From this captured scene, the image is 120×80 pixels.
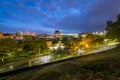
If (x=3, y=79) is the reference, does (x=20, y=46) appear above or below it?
above

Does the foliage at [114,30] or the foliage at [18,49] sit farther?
the foliage at [18,49]

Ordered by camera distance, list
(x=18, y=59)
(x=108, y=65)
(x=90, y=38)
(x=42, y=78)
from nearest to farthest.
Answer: (x=42, y=78), (x=108, y=65), (x=18, y=59), (x=90, y=38)

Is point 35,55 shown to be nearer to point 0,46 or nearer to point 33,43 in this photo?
point 33,43

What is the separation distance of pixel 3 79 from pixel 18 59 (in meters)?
45.6

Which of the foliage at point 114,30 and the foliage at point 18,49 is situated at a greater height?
the foliage at point 114,30

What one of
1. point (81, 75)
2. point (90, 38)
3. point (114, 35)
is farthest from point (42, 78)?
point (90, 38)

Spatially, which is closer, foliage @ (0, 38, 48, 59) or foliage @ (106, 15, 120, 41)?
foliage @ (106, 15, 120, 41)

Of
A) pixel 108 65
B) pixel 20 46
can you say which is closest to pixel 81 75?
pixel 108 65

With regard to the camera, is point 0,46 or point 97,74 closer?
point 97,74

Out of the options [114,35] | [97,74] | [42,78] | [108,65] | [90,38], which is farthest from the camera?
[90,38]

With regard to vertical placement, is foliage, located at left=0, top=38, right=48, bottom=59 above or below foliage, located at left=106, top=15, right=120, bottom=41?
below

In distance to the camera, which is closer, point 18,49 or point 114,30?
point 114,30

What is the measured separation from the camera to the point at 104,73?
9102 mm

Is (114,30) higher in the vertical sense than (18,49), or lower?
higher
